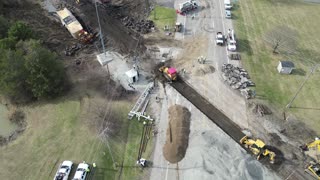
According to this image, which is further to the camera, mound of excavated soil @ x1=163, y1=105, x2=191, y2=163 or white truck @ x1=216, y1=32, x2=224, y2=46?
white truck @ x1=216, y1=32, x2=224, y2=46

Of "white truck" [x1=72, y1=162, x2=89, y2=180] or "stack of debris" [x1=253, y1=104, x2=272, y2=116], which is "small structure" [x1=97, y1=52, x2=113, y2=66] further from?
"stack of debris" [x1=253, y1=104, x2=272, y2=116]

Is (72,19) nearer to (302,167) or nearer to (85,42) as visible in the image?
(85,42)

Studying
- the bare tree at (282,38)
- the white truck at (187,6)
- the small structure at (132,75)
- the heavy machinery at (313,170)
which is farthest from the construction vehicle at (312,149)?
the white truck at (187,6)

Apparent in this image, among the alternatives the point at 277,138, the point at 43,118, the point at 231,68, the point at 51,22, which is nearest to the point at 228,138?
the point at 277,138

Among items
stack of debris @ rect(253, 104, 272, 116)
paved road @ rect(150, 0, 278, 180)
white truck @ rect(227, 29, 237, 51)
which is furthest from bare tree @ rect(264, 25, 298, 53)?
stack of debris @ rect(253, 104, 272, 116)

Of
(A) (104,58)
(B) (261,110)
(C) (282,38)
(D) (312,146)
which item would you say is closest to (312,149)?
(D) (312,146)

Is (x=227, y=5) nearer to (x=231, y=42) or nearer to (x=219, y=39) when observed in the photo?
(x=219, y=39)
